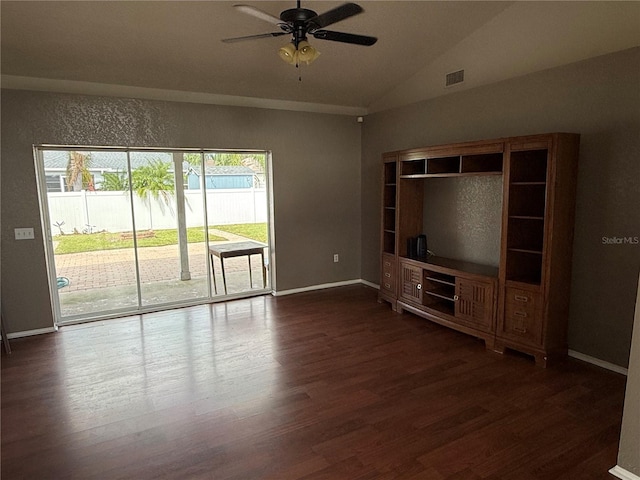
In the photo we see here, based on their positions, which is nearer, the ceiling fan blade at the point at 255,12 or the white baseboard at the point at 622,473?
the white baseboard at the point at 622,473

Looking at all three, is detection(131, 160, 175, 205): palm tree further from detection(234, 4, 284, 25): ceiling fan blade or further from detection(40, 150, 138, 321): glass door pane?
detection(234, 4, 284, 25): ceiling fan blade

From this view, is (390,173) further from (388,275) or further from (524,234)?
(524,234)

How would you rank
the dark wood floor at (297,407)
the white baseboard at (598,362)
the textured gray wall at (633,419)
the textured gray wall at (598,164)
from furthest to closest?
the white baseboard at (598,362), the textured gray wall at (598,164), the dark wood floor at (297,407), the textured gray wall at (633,419)

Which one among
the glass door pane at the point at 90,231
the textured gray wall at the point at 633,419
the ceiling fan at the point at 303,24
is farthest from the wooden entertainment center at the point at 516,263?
the glass door pane at the point at 90,231

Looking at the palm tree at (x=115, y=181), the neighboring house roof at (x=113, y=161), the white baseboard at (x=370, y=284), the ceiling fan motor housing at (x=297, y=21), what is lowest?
the white baseboard at (x=370, y=284)

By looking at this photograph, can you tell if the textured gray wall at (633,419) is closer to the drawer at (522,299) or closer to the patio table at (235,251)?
the drawer at (522,299)

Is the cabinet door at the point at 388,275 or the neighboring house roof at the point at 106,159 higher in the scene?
the neighboring house roof at the point at 106,159

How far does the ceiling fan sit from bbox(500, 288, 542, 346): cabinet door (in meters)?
2.50

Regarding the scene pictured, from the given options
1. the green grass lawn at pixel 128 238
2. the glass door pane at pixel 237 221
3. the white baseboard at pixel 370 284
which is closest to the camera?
the green grass lawn at pixel 128 238

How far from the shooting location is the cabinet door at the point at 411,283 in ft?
14.9

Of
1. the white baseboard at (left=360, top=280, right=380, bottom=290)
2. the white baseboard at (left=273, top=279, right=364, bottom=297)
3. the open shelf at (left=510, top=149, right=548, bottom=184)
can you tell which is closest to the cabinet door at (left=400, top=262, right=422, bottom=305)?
the white baseboard at (left=360, top=280, right=380, bottom=290)

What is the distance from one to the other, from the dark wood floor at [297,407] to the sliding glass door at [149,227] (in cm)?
81

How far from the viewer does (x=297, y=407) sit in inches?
112

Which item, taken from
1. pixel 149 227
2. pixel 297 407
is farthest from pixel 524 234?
pixel 149 227
